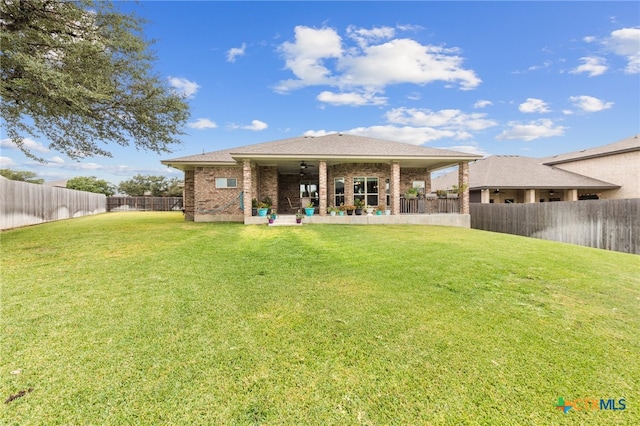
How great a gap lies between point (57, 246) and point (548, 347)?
11241mm

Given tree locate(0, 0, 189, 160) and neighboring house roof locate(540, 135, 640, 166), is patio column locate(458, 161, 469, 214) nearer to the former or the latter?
tree locate(0, 0, 189, 160)

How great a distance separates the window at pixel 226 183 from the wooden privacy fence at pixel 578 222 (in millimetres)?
15496

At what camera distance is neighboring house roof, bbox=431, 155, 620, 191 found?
21062 mm

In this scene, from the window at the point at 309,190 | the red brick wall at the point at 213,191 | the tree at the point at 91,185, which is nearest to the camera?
the red brick wall at the point at 213,191

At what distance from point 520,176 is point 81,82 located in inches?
1070

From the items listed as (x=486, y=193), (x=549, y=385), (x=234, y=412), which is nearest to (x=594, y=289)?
(x=549, y=385)

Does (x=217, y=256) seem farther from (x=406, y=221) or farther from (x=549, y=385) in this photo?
(x=406, y=221)

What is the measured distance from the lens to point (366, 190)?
16.0 meters

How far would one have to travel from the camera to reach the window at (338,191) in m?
16.3

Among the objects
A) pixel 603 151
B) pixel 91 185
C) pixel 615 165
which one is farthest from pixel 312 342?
pixel 91 185

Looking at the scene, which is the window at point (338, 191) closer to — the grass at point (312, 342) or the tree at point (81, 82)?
the tree at point (81, 82)

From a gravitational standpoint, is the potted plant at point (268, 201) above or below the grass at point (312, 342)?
above

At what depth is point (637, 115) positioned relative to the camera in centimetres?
2061

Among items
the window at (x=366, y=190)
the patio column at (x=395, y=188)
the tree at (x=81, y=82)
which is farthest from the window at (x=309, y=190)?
the tree at (x=81, y=82)
